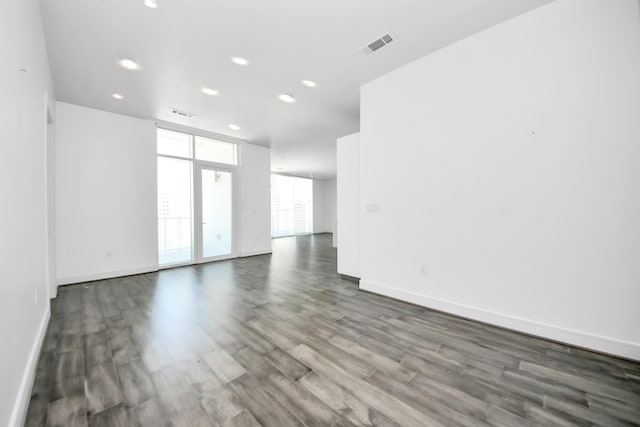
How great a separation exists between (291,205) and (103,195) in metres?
8.00

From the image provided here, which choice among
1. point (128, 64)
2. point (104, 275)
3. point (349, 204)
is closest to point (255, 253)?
point (104, 275)

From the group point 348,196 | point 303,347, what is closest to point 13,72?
point 303,347

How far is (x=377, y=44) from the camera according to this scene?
2656 millimetres

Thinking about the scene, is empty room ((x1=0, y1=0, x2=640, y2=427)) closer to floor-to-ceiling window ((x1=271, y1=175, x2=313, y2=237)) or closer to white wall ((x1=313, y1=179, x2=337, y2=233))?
floor-to-ceiling window ((x1=271, y1=175, x2=313, y2=237))

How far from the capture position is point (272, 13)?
2.23 meters

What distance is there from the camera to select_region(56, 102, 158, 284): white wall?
3.95 m

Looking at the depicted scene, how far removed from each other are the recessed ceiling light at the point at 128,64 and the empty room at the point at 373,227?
2.7 inches

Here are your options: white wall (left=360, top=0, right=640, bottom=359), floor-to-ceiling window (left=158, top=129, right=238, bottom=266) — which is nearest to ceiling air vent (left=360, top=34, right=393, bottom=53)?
white wall (left=360, top=0, right=640, bottom=359)

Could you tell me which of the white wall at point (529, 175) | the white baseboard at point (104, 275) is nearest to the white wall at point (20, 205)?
the white baseboard at point (104, 275)

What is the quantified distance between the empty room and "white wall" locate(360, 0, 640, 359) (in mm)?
17

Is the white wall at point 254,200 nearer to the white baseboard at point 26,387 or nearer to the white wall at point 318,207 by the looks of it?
the white baseboard at point 26,387

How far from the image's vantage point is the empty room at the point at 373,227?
153 cm

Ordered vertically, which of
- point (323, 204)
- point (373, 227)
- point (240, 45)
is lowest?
point (373, 227)

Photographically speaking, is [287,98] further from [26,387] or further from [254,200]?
[26,387]
